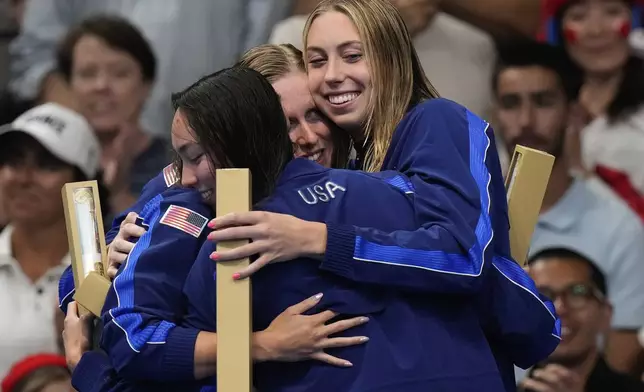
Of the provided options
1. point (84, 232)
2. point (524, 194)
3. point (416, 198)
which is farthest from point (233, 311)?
point (524, 194)

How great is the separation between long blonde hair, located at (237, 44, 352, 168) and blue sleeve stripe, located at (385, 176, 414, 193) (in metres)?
0.47

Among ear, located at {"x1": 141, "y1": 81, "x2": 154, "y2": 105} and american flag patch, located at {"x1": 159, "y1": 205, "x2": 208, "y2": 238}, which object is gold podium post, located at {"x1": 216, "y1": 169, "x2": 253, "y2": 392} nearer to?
american flag patch, located at {"x1": 159, "y1": 205, "x2": 208, "y2": 238}

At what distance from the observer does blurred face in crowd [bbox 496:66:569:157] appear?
14.9 feet

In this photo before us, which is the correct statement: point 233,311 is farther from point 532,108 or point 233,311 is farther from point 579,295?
point 532,108

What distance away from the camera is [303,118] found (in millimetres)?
2270

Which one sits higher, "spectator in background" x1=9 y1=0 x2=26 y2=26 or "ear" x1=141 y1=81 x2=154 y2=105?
"spectator in background" x1=9 y1=0 x2=26 y2=26

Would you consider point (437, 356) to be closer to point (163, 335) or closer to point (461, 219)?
point (461, 219)

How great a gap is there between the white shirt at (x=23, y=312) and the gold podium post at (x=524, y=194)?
264 centimetres

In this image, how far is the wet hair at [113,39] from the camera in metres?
4.73

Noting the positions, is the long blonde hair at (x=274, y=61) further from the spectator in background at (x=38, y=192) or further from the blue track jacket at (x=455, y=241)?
the spectator in background at (x=38, y=192)

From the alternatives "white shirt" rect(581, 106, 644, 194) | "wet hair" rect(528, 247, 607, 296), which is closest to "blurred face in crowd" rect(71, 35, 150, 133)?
"wet hair" rect(528, 247, 607, 296)

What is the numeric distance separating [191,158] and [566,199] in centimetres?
293

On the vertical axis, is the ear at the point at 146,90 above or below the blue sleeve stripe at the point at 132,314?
below

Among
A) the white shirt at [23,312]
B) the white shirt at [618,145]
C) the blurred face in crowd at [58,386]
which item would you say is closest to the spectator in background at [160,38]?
the white shirt at [23,312]
